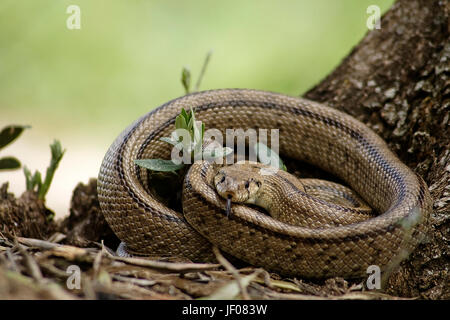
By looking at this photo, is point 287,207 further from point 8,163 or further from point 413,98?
point 8,163

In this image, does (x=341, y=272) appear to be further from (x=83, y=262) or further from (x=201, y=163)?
(x=83, y=262)

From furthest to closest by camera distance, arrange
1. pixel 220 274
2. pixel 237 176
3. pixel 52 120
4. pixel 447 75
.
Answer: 1. pixel 52 120
2. pixel 447 75
3. pixel 237 176
4. pixel 220 274

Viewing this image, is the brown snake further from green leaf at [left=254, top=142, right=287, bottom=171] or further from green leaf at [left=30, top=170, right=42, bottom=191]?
green leaf at [left=30, top=170, right=42, bottom=191]

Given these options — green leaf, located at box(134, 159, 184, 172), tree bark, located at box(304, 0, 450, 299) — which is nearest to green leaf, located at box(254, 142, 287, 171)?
green leaf, located at box(134, 159, 184, 172)

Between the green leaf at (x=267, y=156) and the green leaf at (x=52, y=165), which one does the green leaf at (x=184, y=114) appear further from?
the green leaf at (x=52, y=165)

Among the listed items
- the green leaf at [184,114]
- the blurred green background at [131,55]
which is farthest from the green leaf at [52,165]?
the blurred green background at [131,55]

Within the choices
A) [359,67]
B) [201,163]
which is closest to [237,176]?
[201,163]
